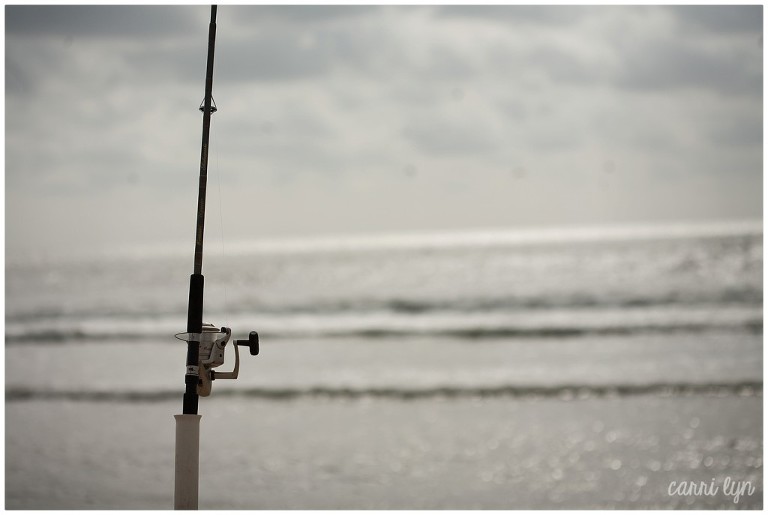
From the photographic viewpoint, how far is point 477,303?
23.1 m

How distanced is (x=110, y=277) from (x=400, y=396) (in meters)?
23.6

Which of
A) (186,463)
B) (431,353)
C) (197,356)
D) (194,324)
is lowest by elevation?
Answer: (431,353)

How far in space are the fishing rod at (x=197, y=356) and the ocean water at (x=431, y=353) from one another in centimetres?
403

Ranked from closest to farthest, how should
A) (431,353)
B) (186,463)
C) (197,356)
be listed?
1. (186,463)
2. (197,356)
3. (431,353)

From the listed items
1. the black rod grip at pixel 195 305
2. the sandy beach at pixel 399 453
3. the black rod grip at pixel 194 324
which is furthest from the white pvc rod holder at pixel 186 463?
the sandy beach at pixel 399 453

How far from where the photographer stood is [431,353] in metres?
15.0

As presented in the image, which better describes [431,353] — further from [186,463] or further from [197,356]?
[186,463]

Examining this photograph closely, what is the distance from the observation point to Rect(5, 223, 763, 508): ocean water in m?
8.79

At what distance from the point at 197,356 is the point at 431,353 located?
11.3 metres

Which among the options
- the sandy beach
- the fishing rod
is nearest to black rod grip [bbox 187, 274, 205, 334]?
the fishing rod

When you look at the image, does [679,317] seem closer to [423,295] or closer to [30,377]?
[423,295]

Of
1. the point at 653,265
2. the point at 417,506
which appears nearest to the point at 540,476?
the point at 417,506

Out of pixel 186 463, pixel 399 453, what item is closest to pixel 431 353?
pixel 399 453

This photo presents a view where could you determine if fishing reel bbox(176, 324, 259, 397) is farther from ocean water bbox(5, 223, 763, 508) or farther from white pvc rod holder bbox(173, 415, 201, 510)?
ocean water bbox(5, 223, 763, 508)
